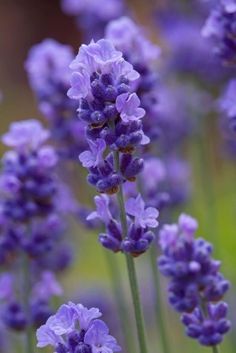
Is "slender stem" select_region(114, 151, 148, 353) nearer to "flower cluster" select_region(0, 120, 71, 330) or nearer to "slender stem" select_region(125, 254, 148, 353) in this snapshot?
"slender stem" select_region(125, 254, 148, 353)

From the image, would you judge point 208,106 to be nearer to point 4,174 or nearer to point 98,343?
point 4,174

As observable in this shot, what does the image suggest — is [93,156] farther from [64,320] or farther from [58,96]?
[58,96]

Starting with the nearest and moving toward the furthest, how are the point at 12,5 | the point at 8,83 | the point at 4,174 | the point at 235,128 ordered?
the point at 235,128 < the point at 4,174 < the point at 8,83 < the point at 12,5

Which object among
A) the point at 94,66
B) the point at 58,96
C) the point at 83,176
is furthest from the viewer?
the point at 83,176

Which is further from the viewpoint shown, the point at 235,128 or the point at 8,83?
the point at 8,83

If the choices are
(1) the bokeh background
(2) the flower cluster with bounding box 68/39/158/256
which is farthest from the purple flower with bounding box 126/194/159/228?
(1) the bokeh background

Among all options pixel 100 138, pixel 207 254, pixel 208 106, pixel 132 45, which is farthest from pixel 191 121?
pixel 100 138

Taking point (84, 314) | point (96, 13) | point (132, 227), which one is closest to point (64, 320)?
point (84, 314)
